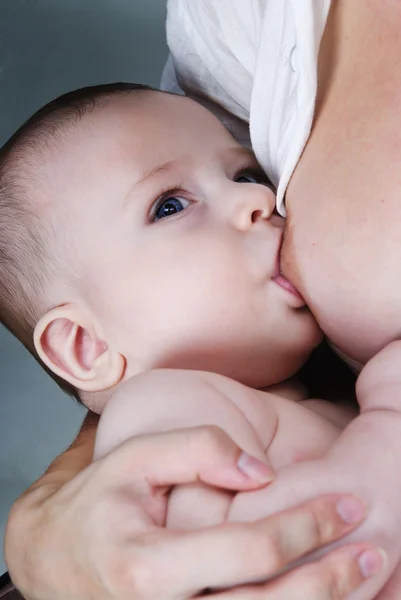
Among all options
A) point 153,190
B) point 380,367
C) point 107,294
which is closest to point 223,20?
point 153,190

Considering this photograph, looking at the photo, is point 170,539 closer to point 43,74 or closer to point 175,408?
point 175,408

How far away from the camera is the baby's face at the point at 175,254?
2.67 ft

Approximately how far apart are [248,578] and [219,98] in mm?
692

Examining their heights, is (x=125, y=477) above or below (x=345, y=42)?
below

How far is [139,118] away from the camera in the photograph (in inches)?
35.8

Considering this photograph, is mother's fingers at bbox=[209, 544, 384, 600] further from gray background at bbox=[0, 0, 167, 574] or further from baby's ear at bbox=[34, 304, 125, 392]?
gray background at bbox=[0, 0, 167, 574]

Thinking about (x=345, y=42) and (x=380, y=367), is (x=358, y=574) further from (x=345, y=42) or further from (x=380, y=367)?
(x=345, y=42)

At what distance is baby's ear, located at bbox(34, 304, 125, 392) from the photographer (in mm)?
866

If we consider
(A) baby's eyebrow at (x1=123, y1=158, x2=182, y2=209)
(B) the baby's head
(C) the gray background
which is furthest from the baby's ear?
(C) the gray background

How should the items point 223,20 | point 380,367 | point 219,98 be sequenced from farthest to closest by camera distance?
point 219,98, point 223,20, point 380,367

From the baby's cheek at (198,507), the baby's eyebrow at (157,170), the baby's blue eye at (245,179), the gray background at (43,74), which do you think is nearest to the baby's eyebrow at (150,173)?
the baby's eyebrow at (157,170)

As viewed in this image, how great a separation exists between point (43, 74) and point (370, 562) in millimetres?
1303

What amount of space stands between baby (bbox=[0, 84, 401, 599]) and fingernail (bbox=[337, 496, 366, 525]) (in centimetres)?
15

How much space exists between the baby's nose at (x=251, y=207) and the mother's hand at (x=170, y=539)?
1.05 feet
